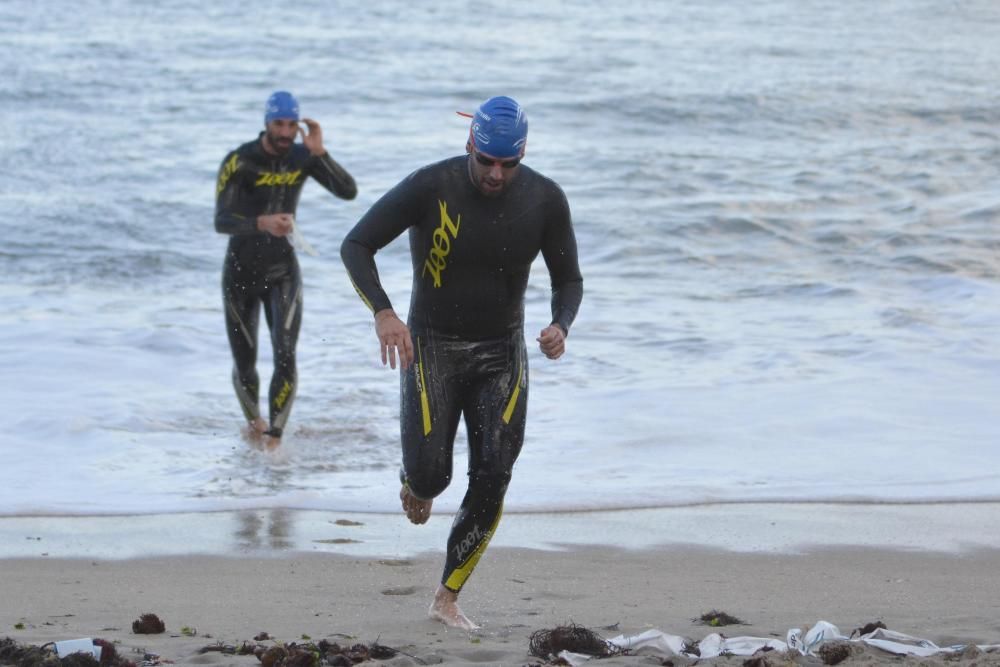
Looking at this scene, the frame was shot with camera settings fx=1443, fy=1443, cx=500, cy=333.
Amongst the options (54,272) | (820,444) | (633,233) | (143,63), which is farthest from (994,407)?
(143,63)

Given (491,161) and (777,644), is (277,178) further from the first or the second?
(777,644)

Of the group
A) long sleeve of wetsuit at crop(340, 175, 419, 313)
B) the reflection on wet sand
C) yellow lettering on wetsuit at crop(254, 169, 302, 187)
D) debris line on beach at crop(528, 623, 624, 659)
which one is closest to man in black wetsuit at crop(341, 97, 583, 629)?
long sleeve of wetsuit at crop(340, 175, 419, 313)

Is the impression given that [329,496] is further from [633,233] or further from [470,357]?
[633,233]

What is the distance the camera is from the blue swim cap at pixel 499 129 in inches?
188

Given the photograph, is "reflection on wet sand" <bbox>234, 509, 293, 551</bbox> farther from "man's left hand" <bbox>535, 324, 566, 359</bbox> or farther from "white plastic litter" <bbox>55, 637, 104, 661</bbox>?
"man's left hand" <bbox>535, 324, 566, 359</bbox>

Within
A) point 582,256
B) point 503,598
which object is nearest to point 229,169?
point 503,598

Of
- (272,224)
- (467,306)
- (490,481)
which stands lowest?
(490,481)

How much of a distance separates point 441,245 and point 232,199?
328 centimetres

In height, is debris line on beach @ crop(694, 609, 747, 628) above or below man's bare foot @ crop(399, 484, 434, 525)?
below

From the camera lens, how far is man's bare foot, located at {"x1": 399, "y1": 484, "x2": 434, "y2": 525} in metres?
Result: 5.30

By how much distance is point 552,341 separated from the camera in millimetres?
4738

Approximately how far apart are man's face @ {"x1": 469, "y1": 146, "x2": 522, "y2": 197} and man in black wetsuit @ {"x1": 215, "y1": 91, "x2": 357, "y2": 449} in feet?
9.94

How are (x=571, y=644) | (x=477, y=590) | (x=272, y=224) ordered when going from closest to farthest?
(x=571, y=644)
(x=477, y=590)
(x=272, y=224)

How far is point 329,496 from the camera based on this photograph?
7.26 metres
